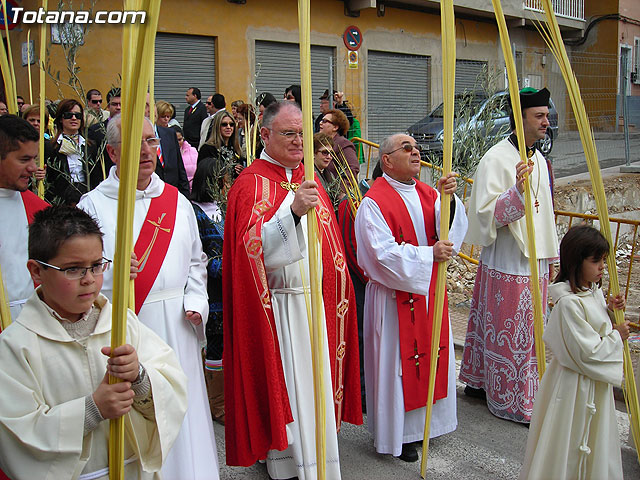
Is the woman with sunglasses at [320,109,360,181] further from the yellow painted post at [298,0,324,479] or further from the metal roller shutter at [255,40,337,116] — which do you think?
the metal roller shutter at [255,40,337,116]

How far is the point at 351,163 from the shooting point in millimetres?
6340

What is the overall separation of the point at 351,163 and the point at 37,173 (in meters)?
3.52

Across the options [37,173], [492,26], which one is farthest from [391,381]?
[492,26]

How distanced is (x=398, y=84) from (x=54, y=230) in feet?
54.0

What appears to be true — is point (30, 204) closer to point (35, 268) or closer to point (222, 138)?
point (35, 268)

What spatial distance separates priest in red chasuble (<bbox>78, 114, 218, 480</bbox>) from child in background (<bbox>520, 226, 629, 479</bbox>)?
159cm

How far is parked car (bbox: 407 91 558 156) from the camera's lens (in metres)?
6.06

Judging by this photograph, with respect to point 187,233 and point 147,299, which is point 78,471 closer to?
point 147,299

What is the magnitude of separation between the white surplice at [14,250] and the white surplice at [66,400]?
1004 millimetres

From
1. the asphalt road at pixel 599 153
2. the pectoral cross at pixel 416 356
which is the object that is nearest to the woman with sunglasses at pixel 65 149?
the pectoral cross at pixel 416 356

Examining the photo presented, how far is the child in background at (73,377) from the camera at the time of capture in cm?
190

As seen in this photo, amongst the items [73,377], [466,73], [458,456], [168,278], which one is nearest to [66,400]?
[73,377]

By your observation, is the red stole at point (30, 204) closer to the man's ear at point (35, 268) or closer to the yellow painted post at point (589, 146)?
the man's ear at point (35, 268)

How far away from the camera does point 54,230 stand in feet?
6.61
